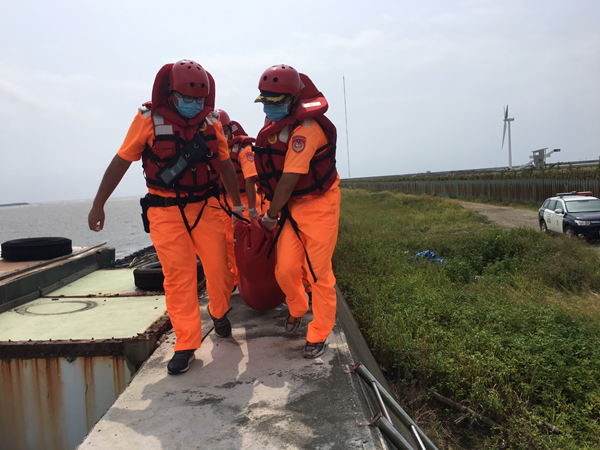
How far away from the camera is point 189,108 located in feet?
10.4

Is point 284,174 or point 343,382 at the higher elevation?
point 284,174

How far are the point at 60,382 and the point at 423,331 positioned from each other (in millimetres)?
3777

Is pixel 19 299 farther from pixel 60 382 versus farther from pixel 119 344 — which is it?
pixel 119 344

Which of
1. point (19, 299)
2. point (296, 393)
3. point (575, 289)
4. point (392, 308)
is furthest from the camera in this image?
point (575, 289)

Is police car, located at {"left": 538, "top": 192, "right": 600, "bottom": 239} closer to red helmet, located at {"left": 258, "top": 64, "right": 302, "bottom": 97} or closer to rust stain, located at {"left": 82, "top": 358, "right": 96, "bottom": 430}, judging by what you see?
red helmet, located at {"left": 258, "top": 64, "right": 302, "bottom": 97}

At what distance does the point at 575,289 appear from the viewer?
275 inches

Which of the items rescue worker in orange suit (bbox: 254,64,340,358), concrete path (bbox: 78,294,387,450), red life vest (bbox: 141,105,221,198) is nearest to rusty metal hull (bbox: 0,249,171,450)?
concrete path (bbox: 78,294,387,450)

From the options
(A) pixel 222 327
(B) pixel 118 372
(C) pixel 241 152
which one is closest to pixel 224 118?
(C) pixel 241 152

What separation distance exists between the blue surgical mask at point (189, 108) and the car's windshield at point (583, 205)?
42.9 ft

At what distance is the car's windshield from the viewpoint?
12.9 m

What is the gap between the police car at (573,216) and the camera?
39.5 ft

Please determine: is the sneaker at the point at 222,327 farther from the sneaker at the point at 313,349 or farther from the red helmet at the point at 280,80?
the red helmet at the point at 280,80

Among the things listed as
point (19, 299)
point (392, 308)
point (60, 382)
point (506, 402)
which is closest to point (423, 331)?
point (392, 308)

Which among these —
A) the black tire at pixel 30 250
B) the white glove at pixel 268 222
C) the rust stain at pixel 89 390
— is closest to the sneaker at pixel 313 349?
the white glove at pixel 268 222
